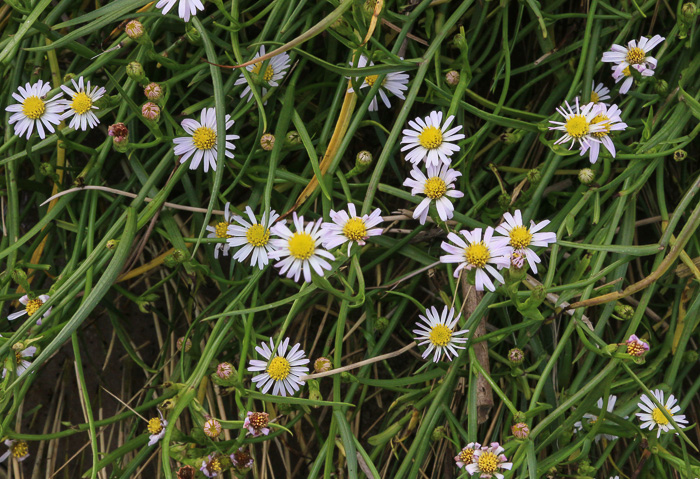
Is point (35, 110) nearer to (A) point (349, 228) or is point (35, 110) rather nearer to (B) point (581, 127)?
(A) point (349, 228)

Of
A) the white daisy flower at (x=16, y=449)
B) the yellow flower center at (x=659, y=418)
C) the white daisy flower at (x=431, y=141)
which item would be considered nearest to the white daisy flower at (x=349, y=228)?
the white daisy flower at (x=431, y=141)

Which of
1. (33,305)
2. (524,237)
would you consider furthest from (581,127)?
(33,305)

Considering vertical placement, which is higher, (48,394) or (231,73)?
(231,73)

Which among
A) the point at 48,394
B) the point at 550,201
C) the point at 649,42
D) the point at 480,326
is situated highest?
the point at 649,42

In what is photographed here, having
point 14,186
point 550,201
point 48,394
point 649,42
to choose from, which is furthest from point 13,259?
point 649,42

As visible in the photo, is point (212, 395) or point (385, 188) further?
point (212, 395)

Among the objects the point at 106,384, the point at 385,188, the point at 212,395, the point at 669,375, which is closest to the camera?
the point at 385,188

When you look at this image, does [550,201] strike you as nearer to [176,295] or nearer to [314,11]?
[314,11]

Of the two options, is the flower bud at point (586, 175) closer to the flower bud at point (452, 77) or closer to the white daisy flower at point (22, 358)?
the flower bud at point (452, 77)
